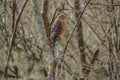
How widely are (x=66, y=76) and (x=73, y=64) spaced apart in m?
0.55

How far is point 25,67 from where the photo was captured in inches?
409

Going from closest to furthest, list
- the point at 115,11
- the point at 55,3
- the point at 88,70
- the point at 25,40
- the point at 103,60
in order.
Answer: the point at 115,11 → the point at 103,60 → the point at 88,70 → the point at 55,3 → the point at 25,40

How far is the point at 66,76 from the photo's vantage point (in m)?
8.18

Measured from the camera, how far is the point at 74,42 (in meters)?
8.93

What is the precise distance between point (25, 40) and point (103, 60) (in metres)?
2.90

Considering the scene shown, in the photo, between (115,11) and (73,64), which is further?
(73,64)

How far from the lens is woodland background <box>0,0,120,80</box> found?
669 cm

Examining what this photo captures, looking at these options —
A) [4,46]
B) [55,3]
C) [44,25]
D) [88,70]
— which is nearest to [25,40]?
[4,46]

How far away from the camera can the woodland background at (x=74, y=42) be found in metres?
6.69

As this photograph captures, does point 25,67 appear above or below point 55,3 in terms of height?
below

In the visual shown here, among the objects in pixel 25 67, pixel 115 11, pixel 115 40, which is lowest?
pixel 25 67

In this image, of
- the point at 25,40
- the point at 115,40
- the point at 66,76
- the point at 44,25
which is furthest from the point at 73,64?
the point at 44,25

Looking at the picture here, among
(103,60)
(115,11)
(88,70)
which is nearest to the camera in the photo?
(115,11)

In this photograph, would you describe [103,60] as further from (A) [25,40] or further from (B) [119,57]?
(A) [25,40]
